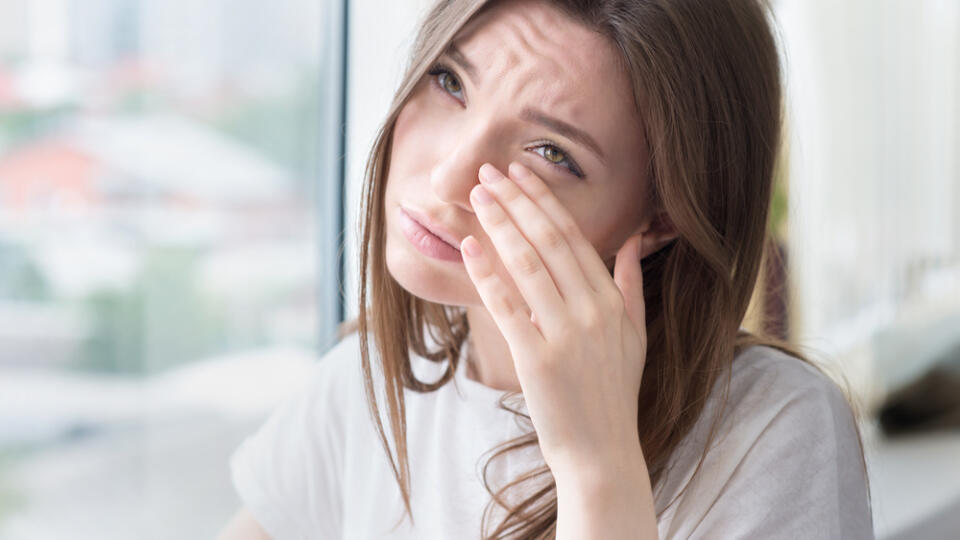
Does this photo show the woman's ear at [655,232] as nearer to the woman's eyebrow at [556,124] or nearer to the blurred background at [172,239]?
the woman's eyebrow at [556,124]

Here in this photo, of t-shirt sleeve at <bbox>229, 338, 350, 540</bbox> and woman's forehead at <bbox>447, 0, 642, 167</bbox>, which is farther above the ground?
woman's forehead at <bbox>447, 0, 642, 167</bbox>

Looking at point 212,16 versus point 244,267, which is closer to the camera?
point 212,16

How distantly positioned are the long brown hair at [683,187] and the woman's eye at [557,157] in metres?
0.08

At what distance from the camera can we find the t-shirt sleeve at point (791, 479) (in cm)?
88

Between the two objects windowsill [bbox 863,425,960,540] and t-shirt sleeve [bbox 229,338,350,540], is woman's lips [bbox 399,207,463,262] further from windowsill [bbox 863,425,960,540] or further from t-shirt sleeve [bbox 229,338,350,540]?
windowsill [bbox 863,425,960,540]

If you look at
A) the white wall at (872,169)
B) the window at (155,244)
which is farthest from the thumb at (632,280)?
the white wall at (872,169)

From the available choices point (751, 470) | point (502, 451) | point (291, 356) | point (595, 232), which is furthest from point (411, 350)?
point (291, 356)

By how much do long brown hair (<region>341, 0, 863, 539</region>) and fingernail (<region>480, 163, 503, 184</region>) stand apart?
138mm

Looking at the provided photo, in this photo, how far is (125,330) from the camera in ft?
5.73

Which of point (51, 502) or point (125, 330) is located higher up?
point (125, 330)

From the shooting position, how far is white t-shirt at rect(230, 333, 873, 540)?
0.89m

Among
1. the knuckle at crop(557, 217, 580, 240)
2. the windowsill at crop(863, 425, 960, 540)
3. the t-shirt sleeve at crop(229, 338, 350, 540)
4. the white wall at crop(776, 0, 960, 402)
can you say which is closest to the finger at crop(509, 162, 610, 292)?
the knuckle at crop(557, 217, 580, 240)

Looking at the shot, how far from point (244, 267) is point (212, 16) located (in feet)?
1.75

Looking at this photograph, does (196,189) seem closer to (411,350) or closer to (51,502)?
(51,502)
